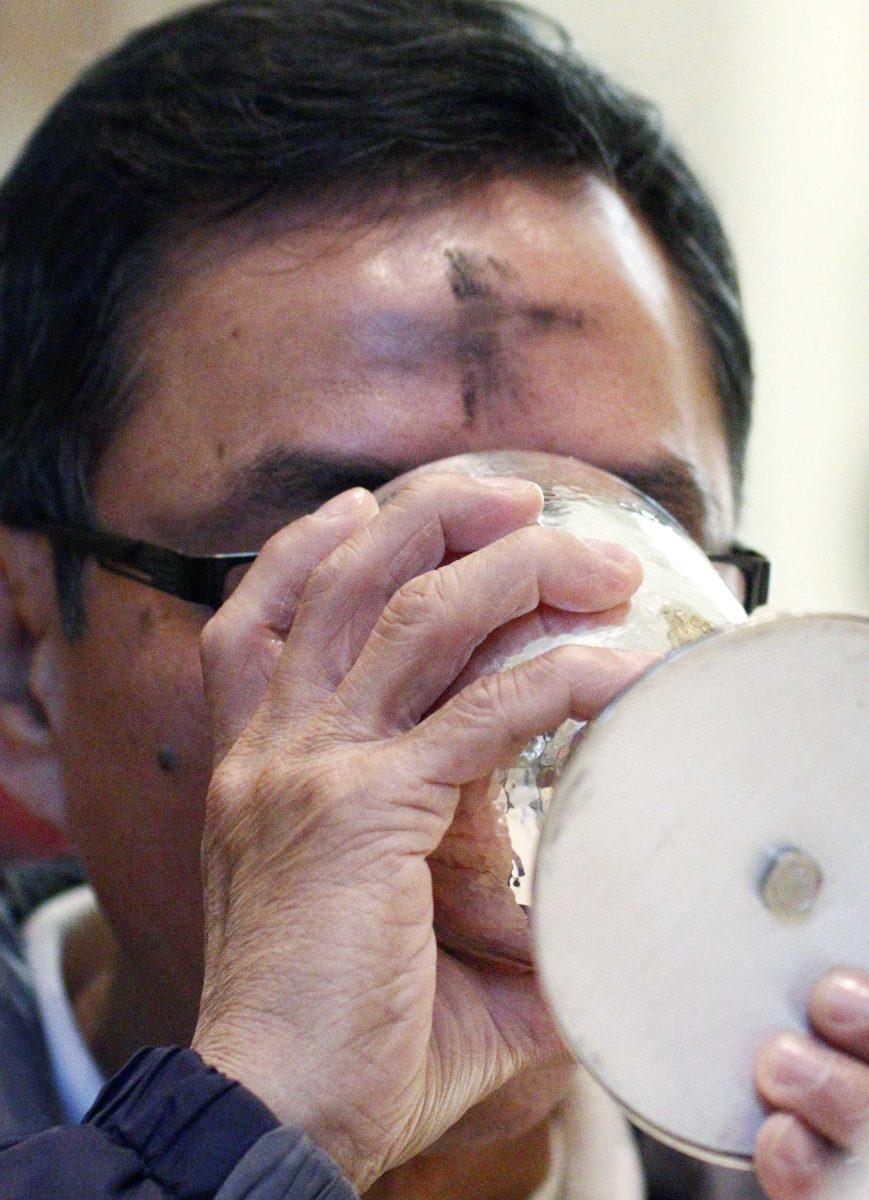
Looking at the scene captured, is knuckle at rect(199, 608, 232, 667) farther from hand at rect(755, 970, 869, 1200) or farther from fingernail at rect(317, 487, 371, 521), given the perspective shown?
hand at rect(755, 970, 869, 1200)

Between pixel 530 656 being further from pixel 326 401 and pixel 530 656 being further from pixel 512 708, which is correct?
pixel 326 401

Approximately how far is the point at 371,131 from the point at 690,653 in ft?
2.13

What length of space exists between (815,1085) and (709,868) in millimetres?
103

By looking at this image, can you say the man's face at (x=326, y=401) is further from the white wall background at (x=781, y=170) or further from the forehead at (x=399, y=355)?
the white wall background at (x=781, y=170)

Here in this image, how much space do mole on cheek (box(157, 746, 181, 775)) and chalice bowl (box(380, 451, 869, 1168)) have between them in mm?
453

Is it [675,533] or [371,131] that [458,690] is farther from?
[371,131]

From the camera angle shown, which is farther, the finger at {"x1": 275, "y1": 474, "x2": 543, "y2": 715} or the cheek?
the cheek

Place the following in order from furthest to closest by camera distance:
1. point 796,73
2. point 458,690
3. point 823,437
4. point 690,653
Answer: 1. point 823,437
2. point 796,73
3. point 458,690
4. point 690,653

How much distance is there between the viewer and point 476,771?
0.59 metres

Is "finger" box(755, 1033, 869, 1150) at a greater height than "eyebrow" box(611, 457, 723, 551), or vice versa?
"eyebrow" box(611, 457, 723, 551)

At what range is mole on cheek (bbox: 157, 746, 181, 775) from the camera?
37.0 inches

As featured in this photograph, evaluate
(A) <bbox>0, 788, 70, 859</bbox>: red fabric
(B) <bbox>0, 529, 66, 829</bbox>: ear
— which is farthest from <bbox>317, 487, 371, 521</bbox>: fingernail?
(A) <bbox>0, 788, 70, 859</bbox>: red fabric

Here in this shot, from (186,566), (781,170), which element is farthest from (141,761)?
(781,170)

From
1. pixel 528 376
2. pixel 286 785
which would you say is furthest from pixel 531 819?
pixel 528 376
